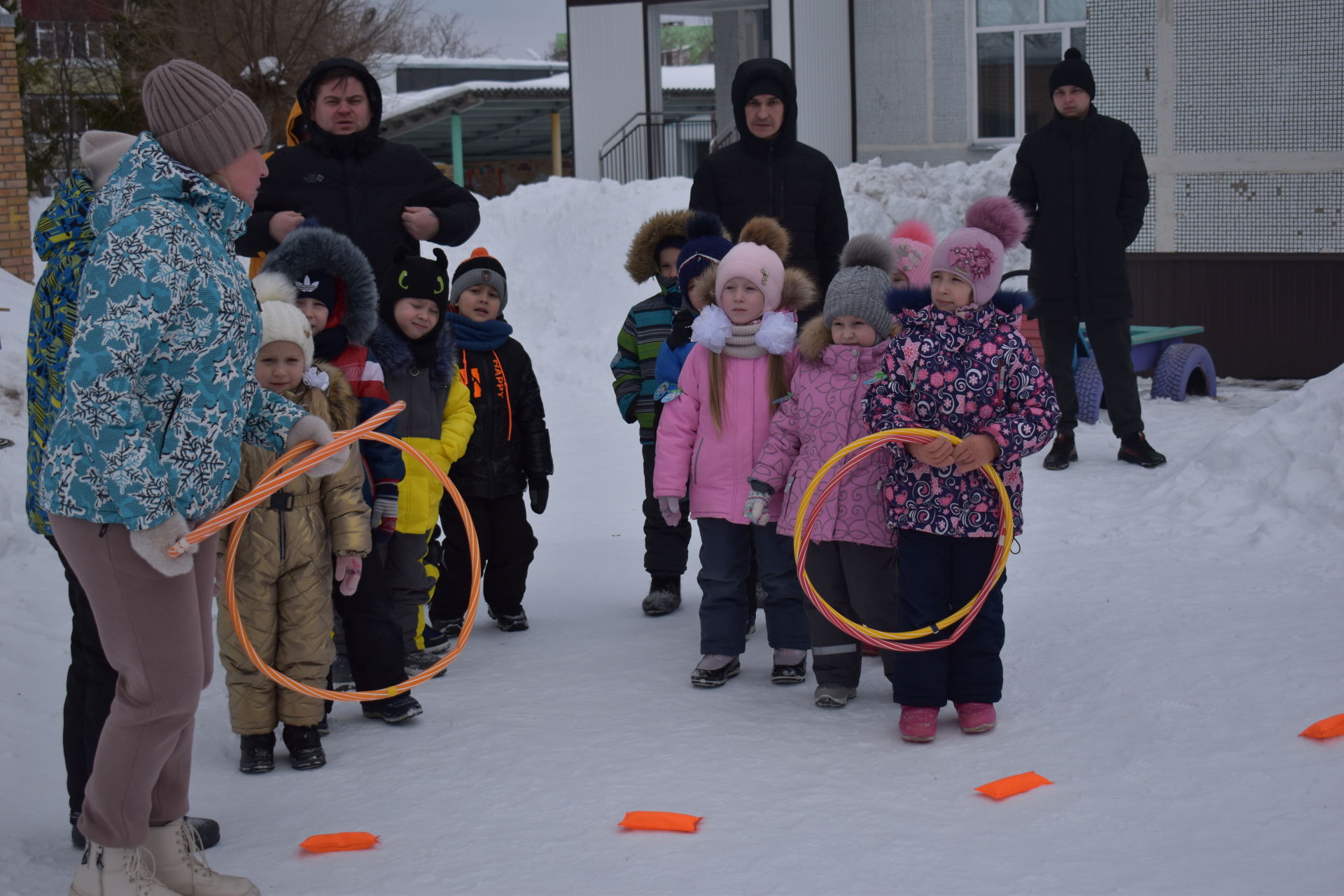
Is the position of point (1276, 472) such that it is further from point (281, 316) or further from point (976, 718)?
point (281, 316)

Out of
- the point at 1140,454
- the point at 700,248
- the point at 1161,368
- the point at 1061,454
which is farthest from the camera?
the point at 1161,368

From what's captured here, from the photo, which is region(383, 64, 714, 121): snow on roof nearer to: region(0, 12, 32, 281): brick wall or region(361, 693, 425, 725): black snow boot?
region(0, 12, 32, 281): brick wall

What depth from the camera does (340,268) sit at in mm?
4738

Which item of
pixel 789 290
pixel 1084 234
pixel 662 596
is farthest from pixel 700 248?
pixel 1084 234

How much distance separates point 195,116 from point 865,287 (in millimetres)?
2464

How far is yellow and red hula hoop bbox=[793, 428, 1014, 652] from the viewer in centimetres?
430

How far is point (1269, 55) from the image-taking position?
39.6ft

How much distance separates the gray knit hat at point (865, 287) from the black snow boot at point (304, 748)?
2285 mm

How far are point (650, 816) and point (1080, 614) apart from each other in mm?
2575

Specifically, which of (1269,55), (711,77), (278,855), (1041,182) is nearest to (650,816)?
(278,855)

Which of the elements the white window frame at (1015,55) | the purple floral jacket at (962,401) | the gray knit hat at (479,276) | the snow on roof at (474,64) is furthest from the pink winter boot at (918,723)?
the snow on roof at (474,64)

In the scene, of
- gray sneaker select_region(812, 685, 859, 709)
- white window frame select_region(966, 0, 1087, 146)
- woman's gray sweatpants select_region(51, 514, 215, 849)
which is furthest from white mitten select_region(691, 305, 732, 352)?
white window frame select_region(966, 0, 1087, 146)

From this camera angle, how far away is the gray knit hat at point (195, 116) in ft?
10.3

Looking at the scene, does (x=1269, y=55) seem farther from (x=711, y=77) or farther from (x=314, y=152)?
(x=711, y=77)
